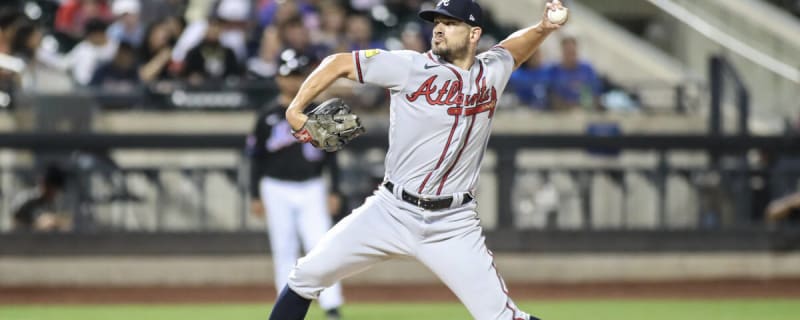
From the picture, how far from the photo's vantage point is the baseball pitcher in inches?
228

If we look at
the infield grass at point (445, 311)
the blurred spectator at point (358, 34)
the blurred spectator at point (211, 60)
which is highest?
the blurred spectator at point (358, 34)

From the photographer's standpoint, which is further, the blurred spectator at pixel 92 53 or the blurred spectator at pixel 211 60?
the blurred spectator at pixel 92 53

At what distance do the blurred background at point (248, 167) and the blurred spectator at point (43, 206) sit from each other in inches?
0.6

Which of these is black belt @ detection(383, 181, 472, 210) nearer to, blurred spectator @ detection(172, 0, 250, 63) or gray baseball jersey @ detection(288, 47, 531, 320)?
gray baseball jersey @ detection(288, 47, 531, 320)

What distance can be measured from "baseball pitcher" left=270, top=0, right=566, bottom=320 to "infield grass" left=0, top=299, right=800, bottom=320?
3722mm

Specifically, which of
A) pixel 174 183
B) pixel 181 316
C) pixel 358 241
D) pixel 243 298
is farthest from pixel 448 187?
pixel 174 183

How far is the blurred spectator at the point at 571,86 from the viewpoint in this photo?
1300 cm

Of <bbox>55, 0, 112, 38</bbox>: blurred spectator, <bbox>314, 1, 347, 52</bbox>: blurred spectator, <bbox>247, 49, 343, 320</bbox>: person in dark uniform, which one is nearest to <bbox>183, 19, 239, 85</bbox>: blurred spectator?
<bbox>314, 1, 347, 52</bbox>: blurred spectator

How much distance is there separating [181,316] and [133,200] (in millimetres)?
2226

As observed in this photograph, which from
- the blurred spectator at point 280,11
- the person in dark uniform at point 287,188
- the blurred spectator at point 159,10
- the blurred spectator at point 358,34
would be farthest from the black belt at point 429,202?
the blurred spectator at point 159,10

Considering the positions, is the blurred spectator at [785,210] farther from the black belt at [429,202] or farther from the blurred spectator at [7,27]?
the blurred spectator at [7,27]

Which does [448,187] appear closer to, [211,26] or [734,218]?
[734,218]

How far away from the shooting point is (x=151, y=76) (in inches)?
513

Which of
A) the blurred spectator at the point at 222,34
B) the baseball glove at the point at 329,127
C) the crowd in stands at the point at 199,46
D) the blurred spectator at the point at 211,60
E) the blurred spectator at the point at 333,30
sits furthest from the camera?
the blurred spectator at the point at 333,30
